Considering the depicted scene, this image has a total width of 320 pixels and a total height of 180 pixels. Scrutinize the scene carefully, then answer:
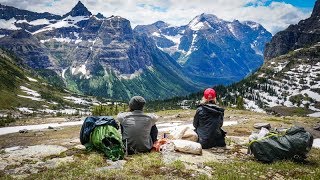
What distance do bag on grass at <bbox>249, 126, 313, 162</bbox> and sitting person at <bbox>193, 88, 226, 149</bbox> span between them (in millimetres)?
4060

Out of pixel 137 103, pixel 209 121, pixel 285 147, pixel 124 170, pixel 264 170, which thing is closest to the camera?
pixel 124 170

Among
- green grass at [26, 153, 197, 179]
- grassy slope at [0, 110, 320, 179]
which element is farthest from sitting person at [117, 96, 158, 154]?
green grass at [26, 153, 197, 179]

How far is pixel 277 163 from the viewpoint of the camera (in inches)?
728

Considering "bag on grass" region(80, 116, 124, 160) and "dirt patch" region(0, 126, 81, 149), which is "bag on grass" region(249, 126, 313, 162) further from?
"dirt patch" region(0, 126, 81, 149)

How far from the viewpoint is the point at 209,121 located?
909 inches

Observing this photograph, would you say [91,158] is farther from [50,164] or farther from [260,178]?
[260,178]

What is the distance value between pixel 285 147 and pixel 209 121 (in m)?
5.46

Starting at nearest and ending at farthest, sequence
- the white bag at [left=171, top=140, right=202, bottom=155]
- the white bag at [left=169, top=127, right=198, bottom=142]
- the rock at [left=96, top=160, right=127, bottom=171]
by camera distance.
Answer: the rock at [left=96, top=160, right=127, bottom=171], the white bag at [left=171, top=140, right=202, bottom=155], the white bag at [left=169, top=127, right=198, bottom=142]

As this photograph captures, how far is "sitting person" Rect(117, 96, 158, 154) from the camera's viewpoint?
2103cm

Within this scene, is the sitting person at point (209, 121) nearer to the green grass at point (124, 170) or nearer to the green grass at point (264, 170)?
the green grass at point (264, 170)

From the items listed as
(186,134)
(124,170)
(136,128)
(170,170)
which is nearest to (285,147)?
(186,134)

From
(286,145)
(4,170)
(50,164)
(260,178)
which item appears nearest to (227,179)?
(260,178)

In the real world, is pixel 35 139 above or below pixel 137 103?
below

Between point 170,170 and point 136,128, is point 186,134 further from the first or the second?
point 170,170
